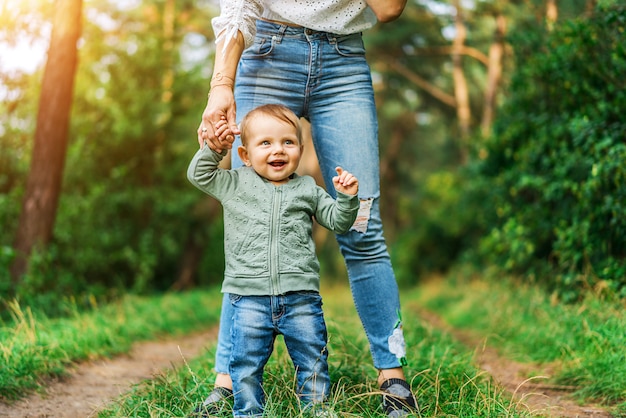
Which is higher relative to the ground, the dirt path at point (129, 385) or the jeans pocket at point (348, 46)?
the jeans pocket at point (348, 46)

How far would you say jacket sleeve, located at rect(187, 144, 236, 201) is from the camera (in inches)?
94.3

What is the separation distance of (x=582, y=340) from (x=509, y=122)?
11.9 feet

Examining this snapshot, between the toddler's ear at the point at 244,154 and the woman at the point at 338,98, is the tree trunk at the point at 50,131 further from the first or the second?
the toddler's ear at the point at 244,154

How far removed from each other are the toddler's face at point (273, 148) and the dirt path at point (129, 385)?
80 centimetres

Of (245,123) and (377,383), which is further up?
(245,123)

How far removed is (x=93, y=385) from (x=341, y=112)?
199 cm

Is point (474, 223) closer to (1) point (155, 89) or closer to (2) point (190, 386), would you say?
(1) point (155, 89)

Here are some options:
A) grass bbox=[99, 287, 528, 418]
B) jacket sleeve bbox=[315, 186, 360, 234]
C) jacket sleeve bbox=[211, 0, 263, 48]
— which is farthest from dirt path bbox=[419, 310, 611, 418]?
jacket sleeve bbox=[211, 0, 263, 48]

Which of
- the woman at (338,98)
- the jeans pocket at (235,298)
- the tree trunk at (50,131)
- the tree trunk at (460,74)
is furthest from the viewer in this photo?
the tree trunk at (460,74)

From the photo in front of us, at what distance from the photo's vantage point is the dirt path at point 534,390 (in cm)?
269

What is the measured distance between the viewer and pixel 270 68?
2682 mm

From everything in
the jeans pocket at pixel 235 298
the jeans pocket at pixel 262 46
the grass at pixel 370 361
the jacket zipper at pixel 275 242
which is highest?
the jeans pocket at pixel 262 46

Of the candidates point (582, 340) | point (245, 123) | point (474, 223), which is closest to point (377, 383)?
point (245, 123)

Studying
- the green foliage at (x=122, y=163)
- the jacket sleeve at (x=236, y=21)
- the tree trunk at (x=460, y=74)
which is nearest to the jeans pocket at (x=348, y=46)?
the jacket sleeve at (x=236, y=21)
